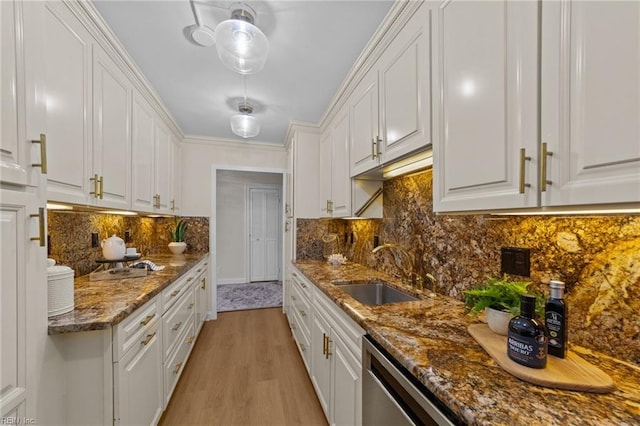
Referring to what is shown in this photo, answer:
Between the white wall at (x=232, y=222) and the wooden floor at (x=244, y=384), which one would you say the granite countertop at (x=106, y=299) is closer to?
the wooden floor at (x=244, y=384)

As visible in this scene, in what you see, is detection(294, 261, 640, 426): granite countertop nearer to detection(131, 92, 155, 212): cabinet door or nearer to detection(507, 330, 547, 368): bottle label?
detection(507, 330, 547, 368): bottle label

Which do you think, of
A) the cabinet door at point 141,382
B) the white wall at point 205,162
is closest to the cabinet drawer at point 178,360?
the cabinet door at point 141,382

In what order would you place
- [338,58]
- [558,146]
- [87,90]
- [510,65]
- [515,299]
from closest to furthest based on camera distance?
1. [558,146]
2. [510,65]
3. [515,299]
4. [87,90]
5. [338,58]

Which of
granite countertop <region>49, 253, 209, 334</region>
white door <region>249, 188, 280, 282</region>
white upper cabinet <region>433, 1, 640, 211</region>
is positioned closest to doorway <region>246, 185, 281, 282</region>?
white door <region>249, 188, 280, 282</region>

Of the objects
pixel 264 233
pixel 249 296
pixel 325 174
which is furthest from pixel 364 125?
pixel 264 233

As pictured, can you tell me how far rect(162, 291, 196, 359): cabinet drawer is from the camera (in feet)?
5.92

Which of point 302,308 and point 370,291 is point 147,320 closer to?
point 302,308

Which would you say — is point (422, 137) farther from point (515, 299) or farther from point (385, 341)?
point (385, 341)

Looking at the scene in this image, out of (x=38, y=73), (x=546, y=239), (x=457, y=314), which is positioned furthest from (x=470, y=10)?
(x=38, y=73)

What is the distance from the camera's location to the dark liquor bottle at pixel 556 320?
77 centimetres

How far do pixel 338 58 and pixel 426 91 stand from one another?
934 mm

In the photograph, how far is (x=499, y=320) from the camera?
93 centimetres

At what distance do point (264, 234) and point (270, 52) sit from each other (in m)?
4.22

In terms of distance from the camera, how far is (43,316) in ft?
3.21
